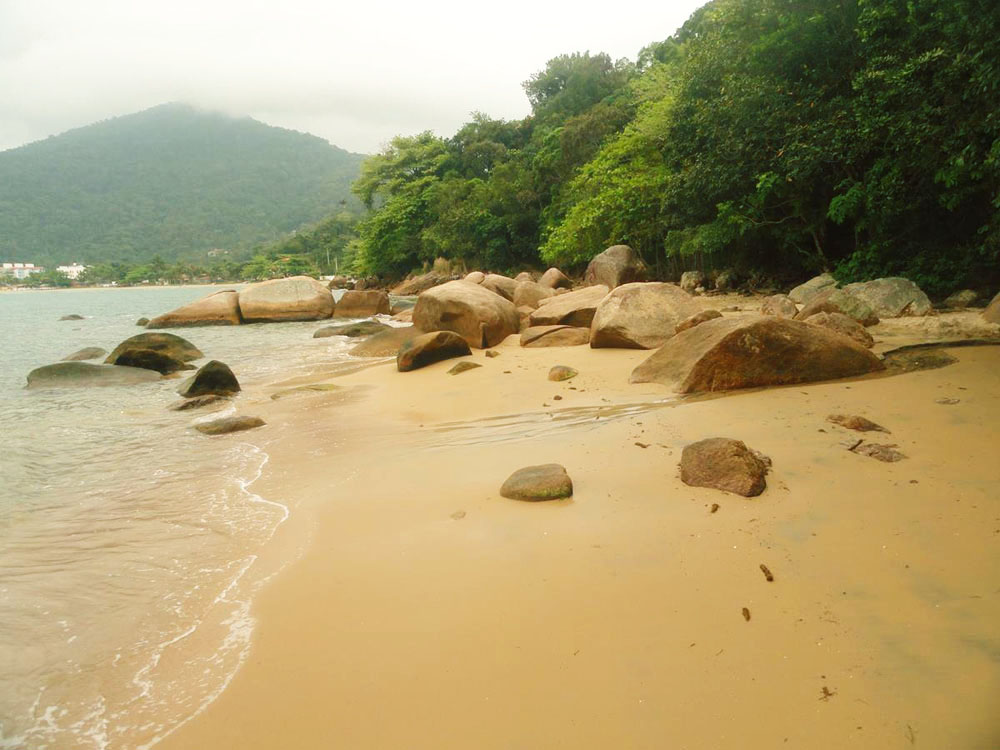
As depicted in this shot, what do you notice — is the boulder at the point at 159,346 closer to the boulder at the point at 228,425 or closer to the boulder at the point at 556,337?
the boulder at the point at 228,425

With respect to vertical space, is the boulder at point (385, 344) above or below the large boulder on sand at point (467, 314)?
below

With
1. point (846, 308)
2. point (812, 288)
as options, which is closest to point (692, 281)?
point (812, 288)

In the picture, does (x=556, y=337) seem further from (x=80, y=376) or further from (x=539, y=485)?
(x=80, y=376)

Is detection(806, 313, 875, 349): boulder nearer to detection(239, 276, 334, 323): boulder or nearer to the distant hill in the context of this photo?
detection(239, 276, 334, 323): boulder

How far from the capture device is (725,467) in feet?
9.61

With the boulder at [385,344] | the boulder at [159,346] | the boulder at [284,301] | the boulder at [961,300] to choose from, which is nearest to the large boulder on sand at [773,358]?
the boulder at [961,300]

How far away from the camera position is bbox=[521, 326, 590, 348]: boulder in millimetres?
8820

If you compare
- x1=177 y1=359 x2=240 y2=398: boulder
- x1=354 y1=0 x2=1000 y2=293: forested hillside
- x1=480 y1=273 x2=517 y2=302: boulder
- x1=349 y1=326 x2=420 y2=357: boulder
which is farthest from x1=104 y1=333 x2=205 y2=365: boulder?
x1=354 y1=0 x2=1000 y2=293: forested hillside

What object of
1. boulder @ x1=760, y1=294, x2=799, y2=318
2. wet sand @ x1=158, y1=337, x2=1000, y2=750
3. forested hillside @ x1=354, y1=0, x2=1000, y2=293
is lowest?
wet sand @ x1=158, y1=337, x2=1000, y2=750

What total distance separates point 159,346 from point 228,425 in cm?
569

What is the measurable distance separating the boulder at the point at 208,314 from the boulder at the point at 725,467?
1917 cm

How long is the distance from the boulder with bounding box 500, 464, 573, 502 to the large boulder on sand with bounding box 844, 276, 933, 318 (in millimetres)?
7150

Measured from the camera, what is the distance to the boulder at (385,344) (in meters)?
10.7

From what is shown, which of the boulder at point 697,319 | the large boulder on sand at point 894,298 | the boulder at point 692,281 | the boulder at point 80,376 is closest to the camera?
the boulder at point 697,319
